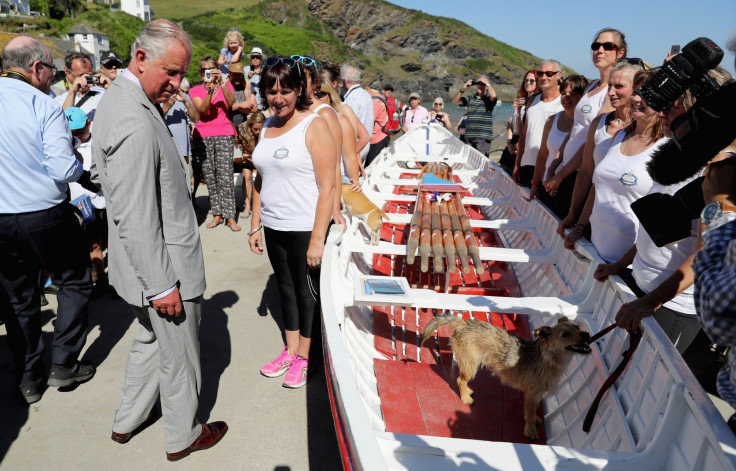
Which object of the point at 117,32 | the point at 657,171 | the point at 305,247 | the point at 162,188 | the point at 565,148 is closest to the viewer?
the point at 657,171

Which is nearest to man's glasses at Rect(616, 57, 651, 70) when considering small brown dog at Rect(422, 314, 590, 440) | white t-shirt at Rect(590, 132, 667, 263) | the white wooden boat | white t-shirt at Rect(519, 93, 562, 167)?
white t-shirt at Rect(590, 132, 667, 263)

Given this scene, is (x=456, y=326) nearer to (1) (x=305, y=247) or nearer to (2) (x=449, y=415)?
(2) (x=449, y=415)

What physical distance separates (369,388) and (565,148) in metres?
3.27

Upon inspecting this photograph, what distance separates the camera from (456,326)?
9.68 ft

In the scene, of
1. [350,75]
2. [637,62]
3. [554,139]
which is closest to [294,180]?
[637,62]

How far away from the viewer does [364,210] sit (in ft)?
14.9

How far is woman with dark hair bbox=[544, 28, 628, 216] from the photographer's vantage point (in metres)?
4.38

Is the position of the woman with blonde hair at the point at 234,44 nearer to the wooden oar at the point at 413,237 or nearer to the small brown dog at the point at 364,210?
the small brown dog at the point at 364,210

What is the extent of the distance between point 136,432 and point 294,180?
6.67 feet

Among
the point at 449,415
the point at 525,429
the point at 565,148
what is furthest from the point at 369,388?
the point at 565,148

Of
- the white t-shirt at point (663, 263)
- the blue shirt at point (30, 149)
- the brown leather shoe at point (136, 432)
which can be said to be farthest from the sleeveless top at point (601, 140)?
the blue shirt at point (30, 149)

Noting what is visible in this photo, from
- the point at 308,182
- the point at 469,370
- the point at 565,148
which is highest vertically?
the point at 565,148

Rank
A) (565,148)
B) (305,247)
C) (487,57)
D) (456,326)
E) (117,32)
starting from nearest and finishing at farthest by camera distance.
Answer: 1. (456,326)
2. (305,247)
3. (565,148)
4. (117,32)
5. (487,57)

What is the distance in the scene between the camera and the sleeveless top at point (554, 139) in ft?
16.6
